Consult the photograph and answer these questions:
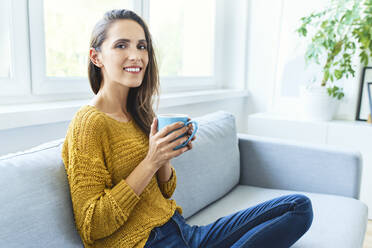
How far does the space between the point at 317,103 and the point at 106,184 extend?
1.82 meters

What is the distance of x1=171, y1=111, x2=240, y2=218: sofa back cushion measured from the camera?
1.38 m

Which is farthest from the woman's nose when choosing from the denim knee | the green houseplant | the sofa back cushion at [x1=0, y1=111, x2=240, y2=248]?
the green houseplant

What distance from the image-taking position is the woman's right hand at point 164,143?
0.84m

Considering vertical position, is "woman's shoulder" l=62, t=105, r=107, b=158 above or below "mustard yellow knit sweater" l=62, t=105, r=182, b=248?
above

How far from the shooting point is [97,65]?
1032 millimetres

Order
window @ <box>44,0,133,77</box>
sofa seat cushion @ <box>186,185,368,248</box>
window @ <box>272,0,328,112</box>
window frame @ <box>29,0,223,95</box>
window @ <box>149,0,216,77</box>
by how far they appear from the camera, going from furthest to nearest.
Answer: window @ <box>272,0,328,112</box>
window @ <box>149,0,216,77</box>
window @ <box>44,0,133,77</box>
window frame @ <box>29,0,223,95</box>
sofa seat cushion @ <box>186,185,368,248</box>

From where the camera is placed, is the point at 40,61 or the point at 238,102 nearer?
the point at 40,61

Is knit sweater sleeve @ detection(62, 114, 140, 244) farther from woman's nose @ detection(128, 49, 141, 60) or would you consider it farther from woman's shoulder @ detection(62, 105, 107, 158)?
woman's nose @ detection(128, 49, 141, 60)

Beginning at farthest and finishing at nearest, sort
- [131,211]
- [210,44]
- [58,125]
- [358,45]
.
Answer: [210,44] → [358,45] → [58,125] → [131,211]

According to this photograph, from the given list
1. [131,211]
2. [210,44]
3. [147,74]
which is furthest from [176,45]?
[131,211]

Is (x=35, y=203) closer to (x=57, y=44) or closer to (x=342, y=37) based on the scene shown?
(x=57, y=44)

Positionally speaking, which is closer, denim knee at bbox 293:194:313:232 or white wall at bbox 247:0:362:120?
denim knee at bbox 293:194:313:232

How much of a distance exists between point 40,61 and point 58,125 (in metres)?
0.28

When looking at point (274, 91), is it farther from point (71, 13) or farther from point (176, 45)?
point (71, 13)
